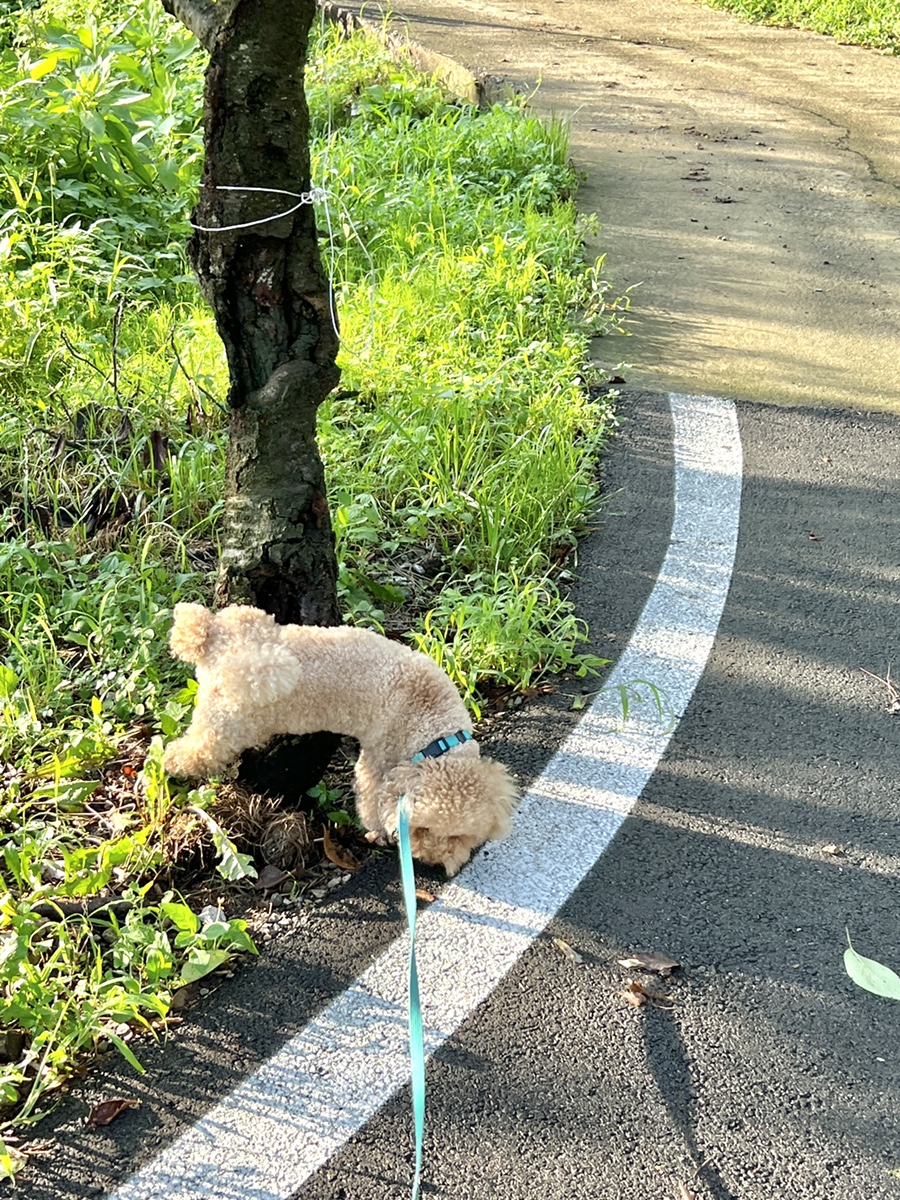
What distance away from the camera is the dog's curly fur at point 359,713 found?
7.54 ft

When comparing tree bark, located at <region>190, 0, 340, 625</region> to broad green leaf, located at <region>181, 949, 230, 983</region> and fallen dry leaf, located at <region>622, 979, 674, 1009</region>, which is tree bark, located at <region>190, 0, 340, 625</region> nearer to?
broad green leaf, located at <region>181, 949, 230, 983</region>

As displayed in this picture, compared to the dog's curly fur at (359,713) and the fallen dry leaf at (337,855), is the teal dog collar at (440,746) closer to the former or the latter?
the dog's curly fur at (359,713)

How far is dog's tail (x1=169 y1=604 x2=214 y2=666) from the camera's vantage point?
2363mm

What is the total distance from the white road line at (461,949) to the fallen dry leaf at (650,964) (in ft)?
0.65

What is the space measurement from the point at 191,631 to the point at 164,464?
1468 mm

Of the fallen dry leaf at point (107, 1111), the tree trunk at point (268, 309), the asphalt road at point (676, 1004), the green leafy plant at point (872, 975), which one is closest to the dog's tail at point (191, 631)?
the tree trunk at point (268, 309)

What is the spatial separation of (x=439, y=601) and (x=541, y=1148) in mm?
1735

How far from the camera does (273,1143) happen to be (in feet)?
6.18

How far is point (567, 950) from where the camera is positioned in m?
2.28

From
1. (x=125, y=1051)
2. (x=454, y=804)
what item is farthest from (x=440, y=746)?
(x=125, y=1051)

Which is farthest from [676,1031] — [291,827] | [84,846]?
[84,846]

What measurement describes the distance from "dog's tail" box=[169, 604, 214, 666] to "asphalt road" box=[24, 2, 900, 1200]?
62cm

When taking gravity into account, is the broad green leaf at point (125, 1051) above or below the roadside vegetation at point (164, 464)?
below

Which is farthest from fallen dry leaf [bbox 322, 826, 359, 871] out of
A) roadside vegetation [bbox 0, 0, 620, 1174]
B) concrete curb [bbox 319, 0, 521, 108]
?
concrete curb [bbox 319, 0, 521, 108]
